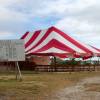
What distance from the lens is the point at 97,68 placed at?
41.5 m

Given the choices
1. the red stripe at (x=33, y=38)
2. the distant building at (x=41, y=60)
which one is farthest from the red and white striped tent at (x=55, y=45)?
the distant building at (x=41, y=60)

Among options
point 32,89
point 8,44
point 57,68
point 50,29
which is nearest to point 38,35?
point 50,29

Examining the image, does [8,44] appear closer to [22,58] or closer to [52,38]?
[22,58]

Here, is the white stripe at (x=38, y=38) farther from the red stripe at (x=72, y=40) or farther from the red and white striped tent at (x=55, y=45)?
the red stripe at (x=72, y=40)

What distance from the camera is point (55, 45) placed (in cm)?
3703

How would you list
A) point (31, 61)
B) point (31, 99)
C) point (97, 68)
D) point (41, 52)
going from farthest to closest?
1. point (31, 61)
2. point (97, 68)
3. point (41, 52)
4. point (31, 99)

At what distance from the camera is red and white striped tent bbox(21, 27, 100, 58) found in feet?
117

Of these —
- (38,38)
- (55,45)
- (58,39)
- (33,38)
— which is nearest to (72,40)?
(58,39)

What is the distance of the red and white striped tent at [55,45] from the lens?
1401 inches

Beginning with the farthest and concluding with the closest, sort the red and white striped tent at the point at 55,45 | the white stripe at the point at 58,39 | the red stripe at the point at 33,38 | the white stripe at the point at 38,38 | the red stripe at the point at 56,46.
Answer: the red stripe at the point at 33,38, the white stripe at the point at 38,38, the white stripe at the point at 58,39, the red stripe at the point at 56,46, the red and white striped tent at the point at 55,45

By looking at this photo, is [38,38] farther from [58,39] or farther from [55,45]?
[55,45]

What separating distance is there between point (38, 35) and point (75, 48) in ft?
17.6

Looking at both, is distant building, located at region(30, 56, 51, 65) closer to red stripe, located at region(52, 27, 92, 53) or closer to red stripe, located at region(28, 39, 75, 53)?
red stripe, located at region(52, 27, 92, 53)

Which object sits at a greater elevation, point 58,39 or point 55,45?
point 58,39
